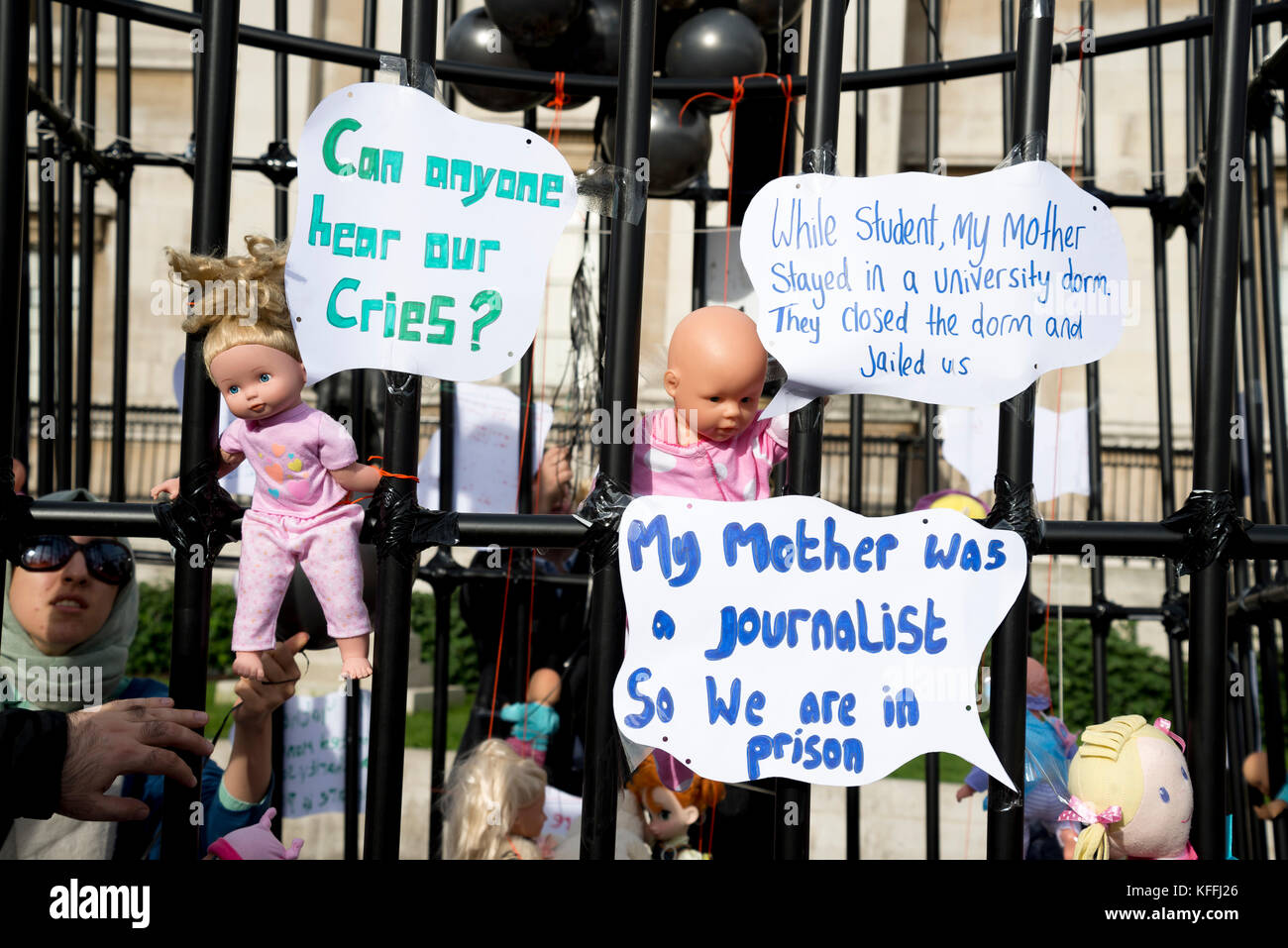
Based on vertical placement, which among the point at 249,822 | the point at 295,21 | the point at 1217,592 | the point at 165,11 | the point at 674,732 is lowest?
the point at 249,822

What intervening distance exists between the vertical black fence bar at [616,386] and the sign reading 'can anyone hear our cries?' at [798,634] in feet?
0.11

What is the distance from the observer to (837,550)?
5.42ft

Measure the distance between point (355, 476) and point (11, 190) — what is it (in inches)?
25.9

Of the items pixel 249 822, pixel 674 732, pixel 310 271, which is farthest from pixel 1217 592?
pixel 249 822

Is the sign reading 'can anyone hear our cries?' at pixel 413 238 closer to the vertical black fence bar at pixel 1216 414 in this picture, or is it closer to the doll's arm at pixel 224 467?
the doll's arm at pixel 224 467

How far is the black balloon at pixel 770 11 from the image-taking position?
3598 mm

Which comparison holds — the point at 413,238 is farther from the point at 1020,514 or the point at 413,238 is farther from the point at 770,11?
the point at 770,11

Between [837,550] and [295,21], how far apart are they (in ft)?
35.2

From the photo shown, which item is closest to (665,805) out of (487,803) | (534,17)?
(487,803)

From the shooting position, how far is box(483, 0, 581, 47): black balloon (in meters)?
3.33

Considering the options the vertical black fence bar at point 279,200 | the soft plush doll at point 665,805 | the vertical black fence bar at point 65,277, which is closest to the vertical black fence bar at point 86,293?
the vertical black fence bar at point 65,277
